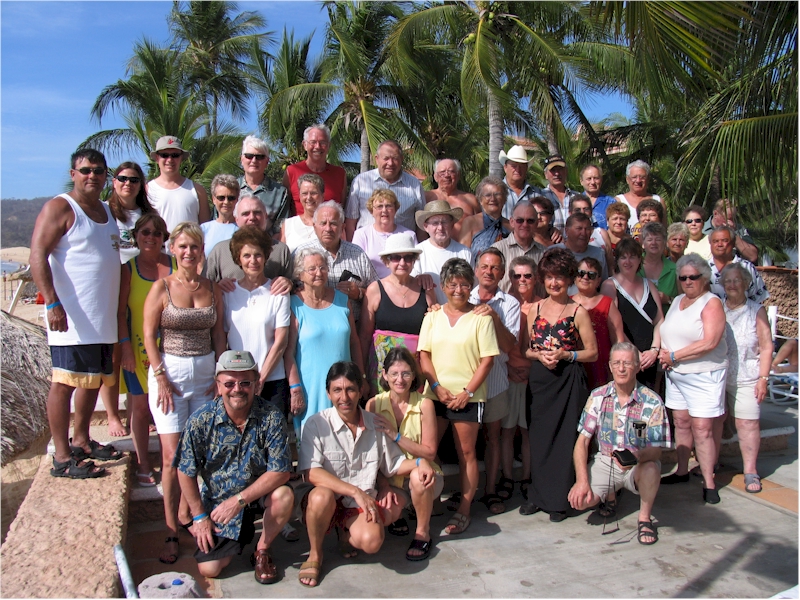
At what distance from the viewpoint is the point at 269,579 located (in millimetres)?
3875

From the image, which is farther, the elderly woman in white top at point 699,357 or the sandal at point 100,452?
the elderly woman in white top at point 699,357

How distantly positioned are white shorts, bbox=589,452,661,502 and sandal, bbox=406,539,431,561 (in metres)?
1.33

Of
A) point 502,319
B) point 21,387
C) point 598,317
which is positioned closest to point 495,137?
point 598,317

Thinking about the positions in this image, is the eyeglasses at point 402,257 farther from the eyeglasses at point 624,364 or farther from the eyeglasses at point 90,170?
the eyeglasses at point 90,170

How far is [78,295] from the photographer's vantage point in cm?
423

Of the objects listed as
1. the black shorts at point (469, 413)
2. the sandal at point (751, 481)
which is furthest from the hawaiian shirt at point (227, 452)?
the sandal at point (751, 481)

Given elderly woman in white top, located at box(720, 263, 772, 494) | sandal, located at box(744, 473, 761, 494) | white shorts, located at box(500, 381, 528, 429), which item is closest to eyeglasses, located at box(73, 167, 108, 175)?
white shorts, located at box(500, 381, 528, 429)

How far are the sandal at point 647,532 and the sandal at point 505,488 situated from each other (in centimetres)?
97

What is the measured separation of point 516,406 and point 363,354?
50.7 inches

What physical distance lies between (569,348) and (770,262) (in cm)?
2600

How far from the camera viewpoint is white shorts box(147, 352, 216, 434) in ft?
13.5

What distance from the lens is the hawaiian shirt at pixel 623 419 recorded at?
14.9ft

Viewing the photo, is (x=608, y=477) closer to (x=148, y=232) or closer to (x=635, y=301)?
(x=635, y=301)

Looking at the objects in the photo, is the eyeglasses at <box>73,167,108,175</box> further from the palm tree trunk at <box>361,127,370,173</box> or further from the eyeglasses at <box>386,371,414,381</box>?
the palm tree trunk at <box>361,127,370,173</box>
